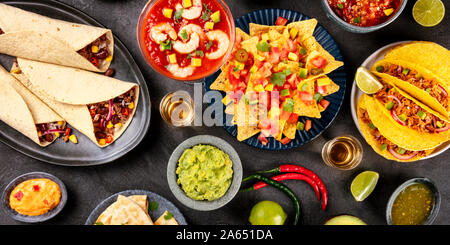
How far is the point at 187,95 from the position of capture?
2984 mm

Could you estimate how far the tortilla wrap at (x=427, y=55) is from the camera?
8.43ft

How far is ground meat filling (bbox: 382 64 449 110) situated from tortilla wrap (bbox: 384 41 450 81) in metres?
0.08

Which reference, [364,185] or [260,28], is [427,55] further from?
[260,28]

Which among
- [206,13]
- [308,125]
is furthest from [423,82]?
[206,13]

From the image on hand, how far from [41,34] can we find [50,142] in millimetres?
898

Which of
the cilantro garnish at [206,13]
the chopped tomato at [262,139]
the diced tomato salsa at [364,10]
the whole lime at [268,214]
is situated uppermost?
the diced tomato salsa at [364,10]

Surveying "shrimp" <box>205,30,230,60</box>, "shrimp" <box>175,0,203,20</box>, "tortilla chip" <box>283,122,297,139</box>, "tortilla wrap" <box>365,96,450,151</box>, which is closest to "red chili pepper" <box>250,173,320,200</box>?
"tortilla chip" <box>283,122,297,139</box>

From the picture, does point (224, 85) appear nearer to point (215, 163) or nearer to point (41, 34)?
point (215, 163)

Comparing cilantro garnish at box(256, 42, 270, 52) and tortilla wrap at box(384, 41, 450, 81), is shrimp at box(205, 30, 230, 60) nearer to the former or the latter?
cilantro garnish at box(256, 42, 270, 52)

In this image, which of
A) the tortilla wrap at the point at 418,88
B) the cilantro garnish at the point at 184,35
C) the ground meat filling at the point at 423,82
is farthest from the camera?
the cilantro garnish at the point at 184,35

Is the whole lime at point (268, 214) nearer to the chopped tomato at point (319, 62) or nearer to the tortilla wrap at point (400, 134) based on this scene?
the tortilla wrap at point (400, 134)

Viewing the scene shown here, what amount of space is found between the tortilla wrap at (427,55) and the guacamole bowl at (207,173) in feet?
4.79

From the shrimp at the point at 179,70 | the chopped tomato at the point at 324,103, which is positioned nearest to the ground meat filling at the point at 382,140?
the chopped tomato at the point at 324,103
